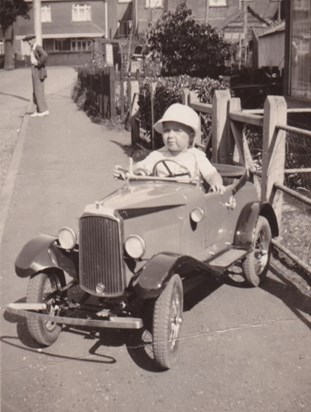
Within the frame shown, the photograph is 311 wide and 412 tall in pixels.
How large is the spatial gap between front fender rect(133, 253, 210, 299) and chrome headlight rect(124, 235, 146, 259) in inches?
3.8

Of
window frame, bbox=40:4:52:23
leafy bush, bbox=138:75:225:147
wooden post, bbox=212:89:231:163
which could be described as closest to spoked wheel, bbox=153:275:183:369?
wooden post, bbox=212:89:231:163

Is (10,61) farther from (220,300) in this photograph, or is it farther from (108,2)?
(220,300)

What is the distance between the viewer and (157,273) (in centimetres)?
362

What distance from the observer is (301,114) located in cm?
988

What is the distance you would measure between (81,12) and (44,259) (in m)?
59.9

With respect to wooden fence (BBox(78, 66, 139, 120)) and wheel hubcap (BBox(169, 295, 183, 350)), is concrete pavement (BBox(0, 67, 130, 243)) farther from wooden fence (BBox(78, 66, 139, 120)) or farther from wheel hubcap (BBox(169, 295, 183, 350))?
wheel hubcap (BBox(169, 295, 183, 350))

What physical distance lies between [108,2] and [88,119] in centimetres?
4474

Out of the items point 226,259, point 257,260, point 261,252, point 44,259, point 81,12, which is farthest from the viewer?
point 81,12

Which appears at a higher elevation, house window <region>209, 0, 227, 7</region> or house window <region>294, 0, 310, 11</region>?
house window <region>209, 0, 227, 7</region>

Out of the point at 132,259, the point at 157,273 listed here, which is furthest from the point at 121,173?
the point at 157,273

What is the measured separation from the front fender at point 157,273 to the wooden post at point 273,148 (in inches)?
76.9

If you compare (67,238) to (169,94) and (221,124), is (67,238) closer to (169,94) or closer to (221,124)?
(221,124)

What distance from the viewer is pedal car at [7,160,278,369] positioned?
3.66m

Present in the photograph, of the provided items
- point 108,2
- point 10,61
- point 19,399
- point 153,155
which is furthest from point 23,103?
point 108,2
